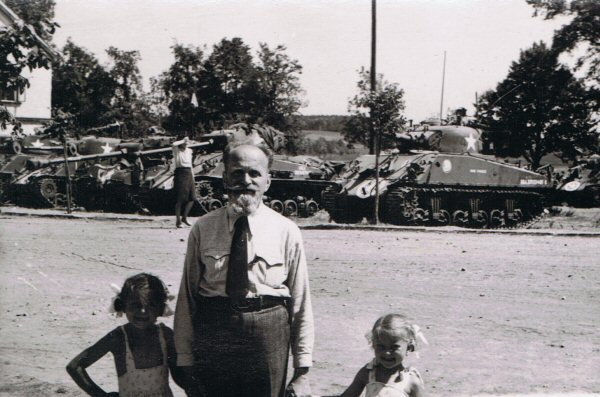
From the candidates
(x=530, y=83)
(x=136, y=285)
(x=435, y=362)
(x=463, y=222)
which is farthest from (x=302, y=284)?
(x=530, y=83)

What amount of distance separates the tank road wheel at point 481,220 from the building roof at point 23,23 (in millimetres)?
15284

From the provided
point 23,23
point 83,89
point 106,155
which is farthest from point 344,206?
point 23,23

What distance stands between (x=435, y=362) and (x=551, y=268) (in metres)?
5.49

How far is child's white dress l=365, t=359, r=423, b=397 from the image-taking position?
384 centimetres

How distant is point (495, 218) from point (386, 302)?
12358 millimetres

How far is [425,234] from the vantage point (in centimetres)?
1580

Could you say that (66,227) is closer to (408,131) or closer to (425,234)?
(425,234)

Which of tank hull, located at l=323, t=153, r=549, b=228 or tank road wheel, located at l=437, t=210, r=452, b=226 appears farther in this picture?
tank road wheel, located at l=437, t=210, r=452, b=226

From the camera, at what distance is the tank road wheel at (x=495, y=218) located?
64.1 ft

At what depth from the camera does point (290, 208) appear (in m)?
20.5

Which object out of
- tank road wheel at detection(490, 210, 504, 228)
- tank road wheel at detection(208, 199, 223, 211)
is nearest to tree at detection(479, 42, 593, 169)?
tank road wheel at detection(490, 210, 504, 228)

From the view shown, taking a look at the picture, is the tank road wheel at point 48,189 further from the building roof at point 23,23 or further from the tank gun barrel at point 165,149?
the building roof at point 23,23

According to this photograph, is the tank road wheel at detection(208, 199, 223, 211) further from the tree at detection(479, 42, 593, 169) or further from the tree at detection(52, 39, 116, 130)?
the tree at detection(479, 42, 593, 169)

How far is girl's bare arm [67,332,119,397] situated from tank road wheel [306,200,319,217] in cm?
1699
